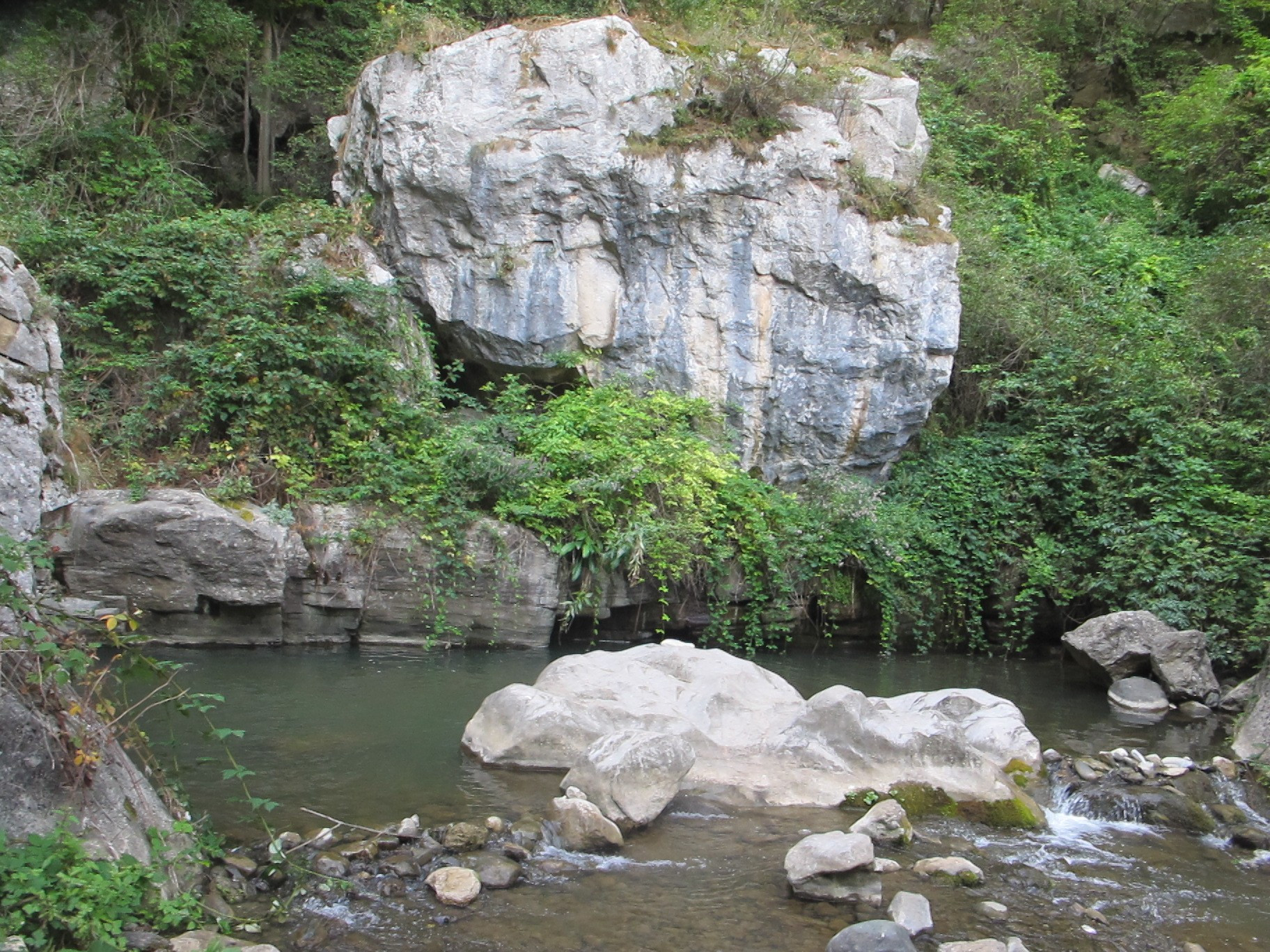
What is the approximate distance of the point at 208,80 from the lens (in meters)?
15.5

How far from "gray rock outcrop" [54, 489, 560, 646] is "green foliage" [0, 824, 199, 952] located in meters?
5.65

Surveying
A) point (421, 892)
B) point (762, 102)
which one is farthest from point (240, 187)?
point (421, 892)

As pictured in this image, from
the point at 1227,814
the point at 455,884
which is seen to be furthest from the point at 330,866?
the point at 1227,814

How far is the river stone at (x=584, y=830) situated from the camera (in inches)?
203

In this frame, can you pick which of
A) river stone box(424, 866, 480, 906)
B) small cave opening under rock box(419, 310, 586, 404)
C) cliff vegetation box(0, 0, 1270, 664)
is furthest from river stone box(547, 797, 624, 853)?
small cave opening under rock box(419, 310, 586, 404)

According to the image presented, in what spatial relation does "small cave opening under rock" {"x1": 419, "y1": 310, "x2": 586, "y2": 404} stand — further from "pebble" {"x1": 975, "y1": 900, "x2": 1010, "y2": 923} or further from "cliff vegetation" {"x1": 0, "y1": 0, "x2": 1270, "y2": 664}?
"pebble" {"x1": 975, "y1": 900, "x2": 1010, "y2": 923}

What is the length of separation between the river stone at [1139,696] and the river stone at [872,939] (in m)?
6.45

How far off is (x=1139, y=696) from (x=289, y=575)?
8.86 metres

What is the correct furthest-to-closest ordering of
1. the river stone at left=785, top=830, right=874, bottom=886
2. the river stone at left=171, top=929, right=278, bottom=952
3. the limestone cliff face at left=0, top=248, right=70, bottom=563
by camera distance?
the river stone at left=785, top=830, right=874, bottom=886 < the limestone cliff face at left=0, top=248, right=70, bottom=563 < the river stone at left=171, top=929, right=278, bottom=952

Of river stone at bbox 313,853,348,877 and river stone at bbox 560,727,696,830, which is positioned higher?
river stone at bbox 560,727,696,830

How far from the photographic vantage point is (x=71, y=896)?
3.35 m

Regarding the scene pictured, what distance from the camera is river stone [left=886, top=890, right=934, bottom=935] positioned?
14.4ft

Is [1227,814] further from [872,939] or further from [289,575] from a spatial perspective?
[289,575]

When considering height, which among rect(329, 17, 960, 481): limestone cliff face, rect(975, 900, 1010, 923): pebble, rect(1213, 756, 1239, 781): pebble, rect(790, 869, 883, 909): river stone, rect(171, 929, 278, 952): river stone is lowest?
rect(1213, 756, 1239, 781): pebble
